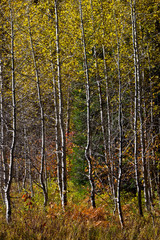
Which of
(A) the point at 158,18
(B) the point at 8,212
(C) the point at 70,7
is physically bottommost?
(B) the point at 8,212

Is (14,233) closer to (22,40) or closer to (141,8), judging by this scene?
(22,40)

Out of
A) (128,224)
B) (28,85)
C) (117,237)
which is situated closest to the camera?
(117,237)

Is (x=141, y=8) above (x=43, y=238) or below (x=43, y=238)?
above

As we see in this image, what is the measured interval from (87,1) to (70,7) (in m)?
0.74

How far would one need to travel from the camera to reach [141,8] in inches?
355

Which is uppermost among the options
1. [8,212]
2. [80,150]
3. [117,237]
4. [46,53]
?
[46,53]

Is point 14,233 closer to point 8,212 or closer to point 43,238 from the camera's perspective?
point 43,238

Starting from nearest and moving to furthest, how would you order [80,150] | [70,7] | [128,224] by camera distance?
[128,224] < [70,7] < [80,150]

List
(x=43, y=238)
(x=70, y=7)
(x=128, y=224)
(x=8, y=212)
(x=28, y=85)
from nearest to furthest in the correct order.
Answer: (x=43, y=238) < (x=8, y=212) < (x=128, y=224) < (x=70, y=7) < (x=28, y=85)

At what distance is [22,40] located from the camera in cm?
921

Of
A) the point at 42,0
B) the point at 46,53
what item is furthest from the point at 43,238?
the point at 42,0

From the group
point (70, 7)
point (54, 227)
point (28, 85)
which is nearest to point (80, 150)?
point (28, 85)

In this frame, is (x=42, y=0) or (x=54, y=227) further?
(x=42, y=0)

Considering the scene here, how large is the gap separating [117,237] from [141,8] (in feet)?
22.8
